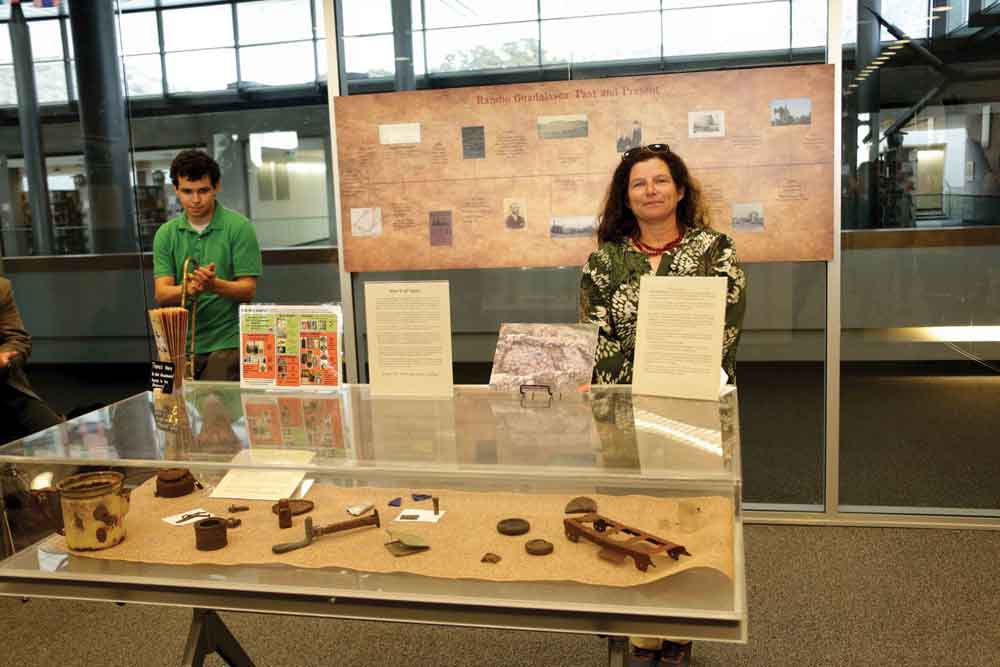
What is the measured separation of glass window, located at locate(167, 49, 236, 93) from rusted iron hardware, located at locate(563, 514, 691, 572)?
3700 millimetres

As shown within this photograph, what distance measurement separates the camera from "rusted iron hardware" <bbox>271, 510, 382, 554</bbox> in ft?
5.76

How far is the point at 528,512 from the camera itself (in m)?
1.89

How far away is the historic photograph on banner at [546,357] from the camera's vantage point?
6.94ft

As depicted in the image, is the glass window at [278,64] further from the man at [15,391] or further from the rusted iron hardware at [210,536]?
the rusted iron hardware at [210,536]

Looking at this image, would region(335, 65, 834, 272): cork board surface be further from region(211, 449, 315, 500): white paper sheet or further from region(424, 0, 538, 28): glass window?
region(211, 449, 315, 500): white paper sheet

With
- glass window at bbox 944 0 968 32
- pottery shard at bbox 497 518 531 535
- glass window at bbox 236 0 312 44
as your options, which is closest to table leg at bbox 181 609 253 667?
pottery shard at bbox 497 518 531 535

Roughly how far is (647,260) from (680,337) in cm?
82

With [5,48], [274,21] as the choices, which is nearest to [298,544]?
[274,21]

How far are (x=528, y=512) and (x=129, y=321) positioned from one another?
4.36 meters

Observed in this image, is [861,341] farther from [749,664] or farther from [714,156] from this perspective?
[749,664]

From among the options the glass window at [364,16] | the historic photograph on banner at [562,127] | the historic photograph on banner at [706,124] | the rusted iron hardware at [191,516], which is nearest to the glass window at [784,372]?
the historic photograph on banner at [706,124]

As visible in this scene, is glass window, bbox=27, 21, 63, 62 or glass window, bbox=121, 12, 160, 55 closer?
glass window, bbox=121, 12, 160, 55

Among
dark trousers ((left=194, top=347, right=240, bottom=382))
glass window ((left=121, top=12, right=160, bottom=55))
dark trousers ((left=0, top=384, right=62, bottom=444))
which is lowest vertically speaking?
dark trousers ((left=0, top=384, right=62, bottom=444))

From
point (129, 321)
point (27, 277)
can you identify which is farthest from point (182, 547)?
point (27, 277)
